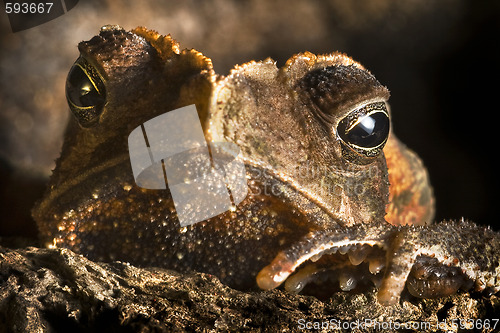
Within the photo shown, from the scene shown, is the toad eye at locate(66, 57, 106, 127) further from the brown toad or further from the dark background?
the dark background

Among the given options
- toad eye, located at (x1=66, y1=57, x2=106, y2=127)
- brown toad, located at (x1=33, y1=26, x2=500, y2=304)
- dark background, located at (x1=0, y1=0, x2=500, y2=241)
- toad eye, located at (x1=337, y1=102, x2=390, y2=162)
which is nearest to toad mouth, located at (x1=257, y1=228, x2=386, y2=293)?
brown toad, located at (x1=33, y1=26, x2=500, y2=304)

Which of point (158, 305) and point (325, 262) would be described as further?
point (325, 262)

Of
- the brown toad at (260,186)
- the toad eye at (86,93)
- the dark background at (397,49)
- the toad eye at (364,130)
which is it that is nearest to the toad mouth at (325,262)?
the brown toad at (260,186)

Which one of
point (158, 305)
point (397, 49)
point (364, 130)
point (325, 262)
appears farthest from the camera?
point (397, 49)

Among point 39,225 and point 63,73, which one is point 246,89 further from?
point 63,73

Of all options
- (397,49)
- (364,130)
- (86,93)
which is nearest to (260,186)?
(364,130)

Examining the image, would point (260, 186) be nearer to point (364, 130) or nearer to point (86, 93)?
point (364, 130)

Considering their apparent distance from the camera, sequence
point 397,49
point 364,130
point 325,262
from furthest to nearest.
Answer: point 397,49
point 364,130
point 325,262

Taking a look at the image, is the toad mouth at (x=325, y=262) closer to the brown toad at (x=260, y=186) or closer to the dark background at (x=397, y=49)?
the brown toad at (x=260, y=186)

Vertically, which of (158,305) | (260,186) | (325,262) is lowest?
(158,305)
